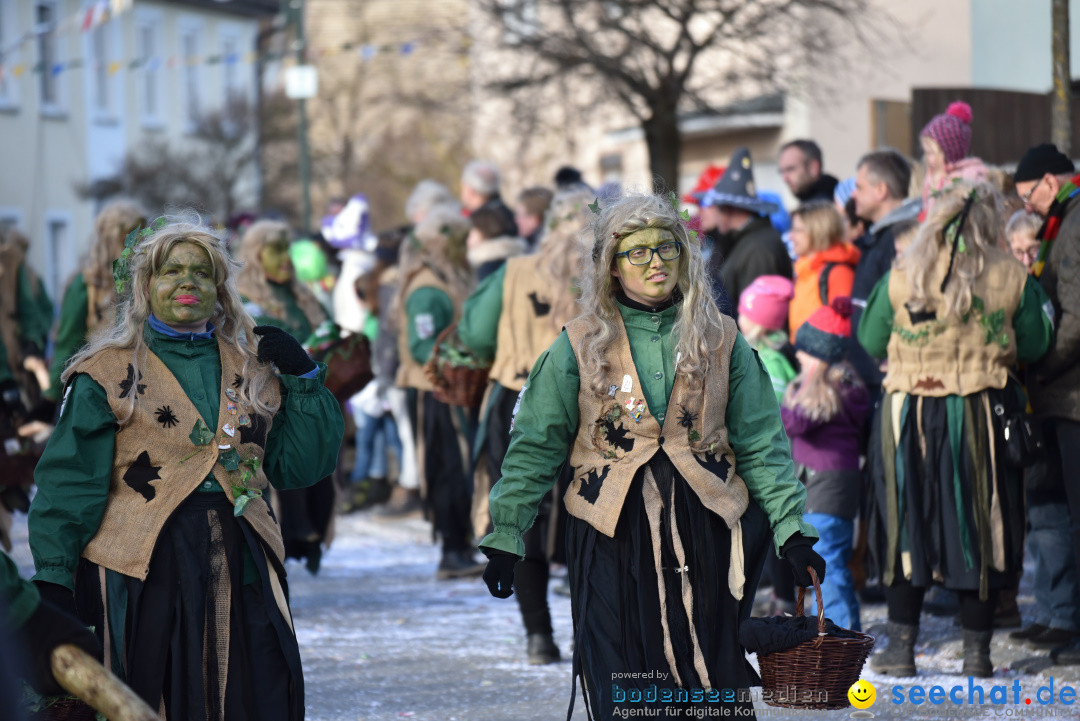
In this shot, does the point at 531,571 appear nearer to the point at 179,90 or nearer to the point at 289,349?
the point at 289,349

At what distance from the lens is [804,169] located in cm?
899

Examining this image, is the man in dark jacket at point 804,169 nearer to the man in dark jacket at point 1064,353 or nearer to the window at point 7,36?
the man in dark jacket at point 1064,353

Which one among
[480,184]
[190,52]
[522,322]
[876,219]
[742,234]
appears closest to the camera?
[522,322]

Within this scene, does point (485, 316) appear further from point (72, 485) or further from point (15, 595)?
point (15, 595)

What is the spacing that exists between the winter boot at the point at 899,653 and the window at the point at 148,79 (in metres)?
31.7

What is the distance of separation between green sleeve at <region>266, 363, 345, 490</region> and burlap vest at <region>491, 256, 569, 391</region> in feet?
8.87

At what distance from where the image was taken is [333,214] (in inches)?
575

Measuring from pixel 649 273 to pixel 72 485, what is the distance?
1794 millimetres

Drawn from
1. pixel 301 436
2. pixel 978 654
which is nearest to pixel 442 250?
pixel 978 654

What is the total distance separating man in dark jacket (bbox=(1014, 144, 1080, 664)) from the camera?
642cm

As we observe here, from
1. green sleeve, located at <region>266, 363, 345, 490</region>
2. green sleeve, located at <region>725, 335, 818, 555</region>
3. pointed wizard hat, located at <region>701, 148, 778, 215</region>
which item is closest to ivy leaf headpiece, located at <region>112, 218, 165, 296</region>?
green sleeve, located at <region>266, 363, 345, 490</region>

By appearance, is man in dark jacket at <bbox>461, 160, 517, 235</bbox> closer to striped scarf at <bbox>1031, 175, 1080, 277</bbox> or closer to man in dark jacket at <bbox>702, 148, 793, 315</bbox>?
man in dark jacket at <bbox>702, 148, 793, 315</bbox>

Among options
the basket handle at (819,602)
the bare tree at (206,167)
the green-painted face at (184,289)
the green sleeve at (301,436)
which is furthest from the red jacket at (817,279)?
the bare tree at (206,167)

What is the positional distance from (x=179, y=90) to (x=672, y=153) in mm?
24365
